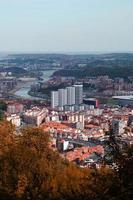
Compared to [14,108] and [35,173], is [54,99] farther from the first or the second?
[35,173]

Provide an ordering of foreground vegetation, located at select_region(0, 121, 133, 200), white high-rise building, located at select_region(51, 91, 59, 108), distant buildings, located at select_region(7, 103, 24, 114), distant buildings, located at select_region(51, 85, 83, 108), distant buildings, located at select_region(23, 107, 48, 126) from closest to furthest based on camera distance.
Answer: foreground vegetation, located at select_region(0, 121, 133, 200) < distant buildings, located at select_region(23, 107, 48, 126) < distant buildings, located at select_region(7, 103, 24, 114) < white high-rise building, located at select_region(51, 91, 59, 108) < distant buildings, located at select_region(51, 85, 83, 108)

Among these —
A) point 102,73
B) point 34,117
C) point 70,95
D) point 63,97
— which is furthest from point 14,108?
point 102,73

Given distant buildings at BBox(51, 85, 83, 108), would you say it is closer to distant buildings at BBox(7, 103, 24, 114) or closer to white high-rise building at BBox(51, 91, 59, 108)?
white high-rise building at BBox(51, 91, 59, 108)

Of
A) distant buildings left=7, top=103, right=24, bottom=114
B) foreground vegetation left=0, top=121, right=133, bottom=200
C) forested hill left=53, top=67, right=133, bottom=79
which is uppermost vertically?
foreground vegetation left=0, top=121, right=133, bottom=200

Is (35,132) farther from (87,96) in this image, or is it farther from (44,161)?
(87,96)

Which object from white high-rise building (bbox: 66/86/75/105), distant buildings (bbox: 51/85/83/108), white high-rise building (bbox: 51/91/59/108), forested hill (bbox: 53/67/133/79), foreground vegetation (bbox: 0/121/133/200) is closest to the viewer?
foreground vegetation (bbox: 0/121/133/200)

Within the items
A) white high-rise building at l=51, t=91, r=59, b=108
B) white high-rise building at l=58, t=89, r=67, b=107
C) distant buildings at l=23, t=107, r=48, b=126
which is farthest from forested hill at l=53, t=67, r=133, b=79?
distant buildings at l=23, t=107, r=48, b=126

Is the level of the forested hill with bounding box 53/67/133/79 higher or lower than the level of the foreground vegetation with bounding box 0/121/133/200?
lower

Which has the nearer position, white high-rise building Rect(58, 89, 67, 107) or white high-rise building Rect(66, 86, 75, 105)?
white high-rise building Rect(58, 89, 67, 107)

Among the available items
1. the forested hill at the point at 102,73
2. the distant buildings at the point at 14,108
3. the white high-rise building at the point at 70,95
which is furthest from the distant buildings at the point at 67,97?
the forested hill at the point at 102,73
